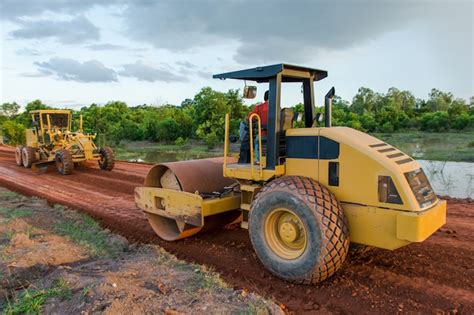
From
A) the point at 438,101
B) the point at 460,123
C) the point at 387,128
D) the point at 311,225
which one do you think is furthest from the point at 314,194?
the point at 438,101

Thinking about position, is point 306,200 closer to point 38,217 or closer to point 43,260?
point 43,260

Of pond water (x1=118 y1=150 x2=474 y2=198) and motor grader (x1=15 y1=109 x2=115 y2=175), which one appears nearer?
pond water (x1=118 y1=150 x2=474 y2=198)

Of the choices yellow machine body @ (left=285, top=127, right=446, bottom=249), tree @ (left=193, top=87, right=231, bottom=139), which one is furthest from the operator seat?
tree @ (left=193, top=87, right=231, bottom=139)

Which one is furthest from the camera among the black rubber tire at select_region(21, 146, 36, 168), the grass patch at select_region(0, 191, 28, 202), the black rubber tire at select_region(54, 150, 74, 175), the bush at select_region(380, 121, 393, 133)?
the bush at select_region(380, 121, 393, 133)

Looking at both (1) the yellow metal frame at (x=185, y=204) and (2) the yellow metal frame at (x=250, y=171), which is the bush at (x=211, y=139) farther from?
(2) the yellow metal frame at (x=250, y=171)

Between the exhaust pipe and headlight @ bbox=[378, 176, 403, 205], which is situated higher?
the exhaust pipe

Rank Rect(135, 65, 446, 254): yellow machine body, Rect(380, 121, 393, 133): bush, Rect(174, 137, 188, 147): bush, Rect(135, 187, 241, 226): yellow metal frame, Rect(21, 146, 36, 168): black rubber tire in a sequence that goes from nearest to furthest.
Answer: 1. Rect(135, 65, 446, 254): yellow machine body
2. Rect(135, 187, 241, 226): yellow metal frame
3. Rect(21, 146, 36, 168): black rubber tire
4. Rect(174, 137, 188, 147): bush
5. Rect(380, 121, 393, 133): bush

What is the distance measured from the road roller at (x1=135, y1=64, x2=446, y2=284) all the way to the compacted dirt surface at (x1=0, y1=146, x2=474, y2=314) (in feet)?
0.92

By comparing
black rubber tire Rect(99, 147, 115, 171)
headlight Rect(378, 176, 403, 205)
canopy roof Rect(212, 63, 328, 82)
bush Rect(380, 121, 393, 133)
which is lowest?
black rubber tire Rect(99, 147, 115, 171)

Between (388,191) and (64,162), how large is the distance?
40.2 feet

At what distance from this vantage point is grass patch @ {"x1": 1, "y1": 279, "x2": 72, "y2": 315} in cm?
419

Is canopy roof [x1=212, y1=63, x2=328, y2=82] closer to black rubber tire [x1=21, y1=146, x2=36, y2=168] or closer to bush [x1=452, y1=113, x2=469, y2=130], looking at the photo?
black rubber tire [x1=21, y1=146, x2=36, y2=168]

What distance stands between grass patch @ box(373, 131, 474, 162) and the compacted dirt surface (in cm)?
1067

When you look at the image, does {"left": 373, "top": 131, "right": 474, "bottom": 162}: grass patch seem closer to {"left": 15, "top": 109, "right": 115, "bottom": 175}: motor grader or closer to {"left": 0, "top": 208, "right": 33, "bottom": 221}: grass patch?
{"left": 15, "top": 109, "right": 115, "bottom": 175}: motor grader
